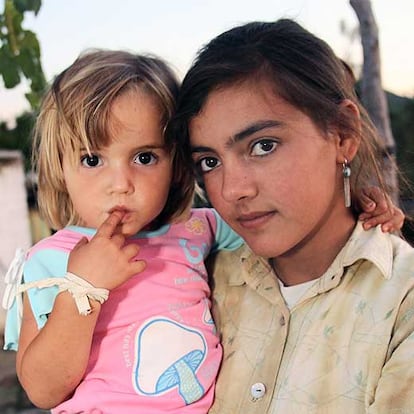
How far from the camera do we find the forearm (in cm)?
165

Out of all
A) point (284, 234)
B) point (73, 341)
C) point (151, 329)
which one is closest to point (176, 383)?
point (151, 329)

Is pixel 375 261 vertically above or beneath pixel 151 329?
above

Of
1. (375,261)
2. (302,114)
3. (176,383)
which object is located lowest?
(176,383)

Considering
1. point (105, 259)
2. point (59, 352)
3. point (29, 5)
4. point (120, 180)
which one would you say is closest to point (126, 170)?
point (120, 180)

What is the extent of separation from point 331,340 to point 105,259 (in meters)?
0.56

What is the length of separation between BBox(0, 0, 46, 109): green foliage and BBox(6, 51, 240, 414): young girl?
81 centimetres

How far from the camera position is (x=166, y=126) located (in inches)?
71.6

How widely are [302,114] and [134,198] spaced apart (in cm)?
47

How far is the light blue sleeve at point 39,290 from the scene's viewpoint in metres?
1.75

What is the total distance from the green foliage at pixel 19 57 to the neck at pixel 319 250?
1.28m

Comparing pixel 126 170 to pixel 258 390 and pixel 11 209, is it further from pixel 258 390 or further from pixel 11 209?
A: pixel 11 209

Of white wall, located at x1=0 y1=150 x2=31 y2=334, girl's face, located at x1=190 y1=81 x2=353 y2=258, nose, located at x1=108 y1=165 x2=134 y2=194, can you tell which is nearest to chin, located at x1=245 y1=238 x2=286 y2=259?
girl's face, located at x1=190 y1=81 x2=353 y2=258

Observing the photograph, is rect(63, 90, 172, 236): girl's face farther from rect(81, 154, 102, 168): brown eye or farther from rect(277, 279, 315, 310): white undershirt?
rect(277, 279, 315, 310): white undershirt

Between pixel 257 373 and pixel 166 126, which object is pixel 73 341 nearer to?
pixel 257 373
